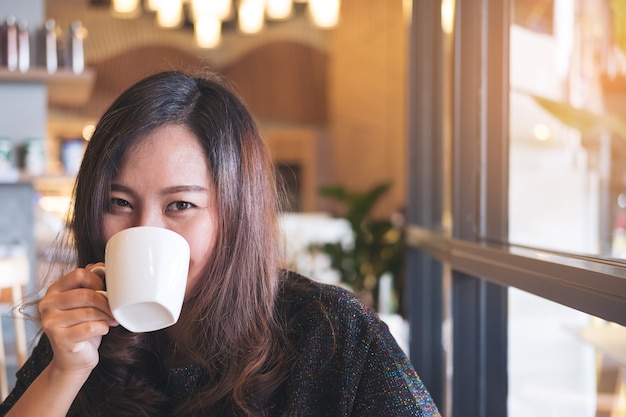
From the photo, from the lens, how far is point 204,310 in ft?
3.24

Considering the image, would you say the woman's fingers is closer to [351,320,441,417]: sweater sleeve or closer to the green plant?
[351,320,441,417]: sweater sleeve

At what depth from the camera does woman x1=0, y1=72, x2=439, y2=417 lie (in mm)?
882

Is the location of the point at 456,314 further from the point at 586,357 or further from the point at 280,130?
the point at 280,130

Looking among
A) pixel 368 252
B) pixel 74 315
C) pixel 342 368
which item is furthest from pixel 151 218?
pixel 368 252

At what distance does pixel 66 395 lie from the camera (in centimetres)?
89

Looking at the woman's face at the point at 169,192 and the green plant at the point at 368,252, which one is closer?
the woman's face at the point at 169,192

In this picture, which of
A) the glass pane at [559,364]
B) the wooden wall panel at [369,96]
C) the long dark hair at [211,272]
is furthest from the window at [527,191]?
the wooden wall panel at [369,96]

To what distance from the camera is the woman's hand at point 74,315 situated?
0.83 m

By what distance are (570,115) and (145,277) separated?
39.7 inches

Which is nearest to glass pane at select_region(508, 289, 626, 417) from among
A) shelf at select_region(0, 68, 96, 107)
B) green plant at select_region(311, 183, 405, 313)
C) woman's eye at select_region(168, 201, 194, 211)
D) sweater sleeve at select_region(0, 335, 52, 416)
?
woman's eye at select_region(168, 201, 194, 211)

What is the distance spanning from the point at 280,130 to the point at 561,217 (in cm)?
739

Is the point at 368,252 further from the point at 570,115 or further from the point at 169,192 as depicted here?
the point at 169,192

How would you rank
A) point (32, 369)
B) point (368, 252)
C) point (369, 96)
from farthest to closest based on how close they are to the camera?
point (369, 96) → point (368, 252) → point (32, 369)

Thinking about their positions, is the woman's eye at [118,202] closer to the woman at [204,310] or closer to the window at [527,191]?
the woman at [204,310]
